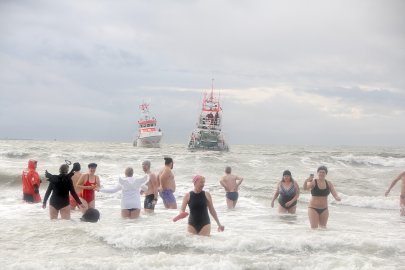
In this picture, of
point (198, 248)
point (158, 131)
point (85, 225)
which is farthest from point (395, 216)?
point (158, 131)

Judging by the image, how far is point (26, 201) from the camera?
13.5 metres

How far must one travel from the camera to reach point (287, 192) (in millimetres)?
11547

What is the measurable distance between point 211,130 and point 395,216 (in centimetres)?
4241

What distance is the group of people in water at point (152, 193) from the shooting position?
25.6ft

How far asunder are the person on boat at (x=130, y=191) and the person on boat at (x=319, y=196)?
3956 millimetres

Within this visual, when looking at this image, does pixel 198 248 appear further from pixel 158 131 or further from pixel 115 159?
pixel 158 131

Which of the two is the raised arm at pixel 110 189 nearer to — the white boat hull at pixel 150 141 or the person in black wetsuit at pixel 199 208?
the person in black wetsuit at pixel 199 208

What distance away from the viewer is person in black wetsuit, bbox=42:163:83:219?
9367 mm

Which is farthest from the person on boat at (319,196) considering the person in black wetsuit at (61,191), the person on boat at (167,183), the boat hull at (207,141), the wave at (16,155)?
the boat hull at (207,141)

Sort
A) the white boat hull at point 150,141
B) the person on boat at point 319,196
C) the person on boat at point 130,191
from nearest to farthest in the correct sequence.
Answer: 1. the person on boat at point 319,196
2. the person on boat at point 130,191
3. the white boat hull at point 150,141

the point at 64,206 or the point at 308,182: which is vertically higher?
the point at 308,182

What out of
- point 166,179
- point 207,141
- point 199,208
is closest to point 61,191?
point 166,179

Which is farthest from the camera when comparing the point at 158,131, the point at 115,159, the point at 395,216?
the point at 158,131

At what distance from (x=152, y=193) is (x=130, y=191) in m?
1.00
